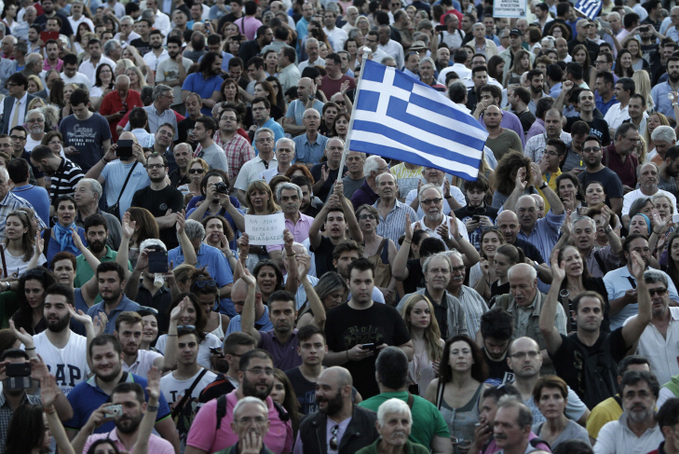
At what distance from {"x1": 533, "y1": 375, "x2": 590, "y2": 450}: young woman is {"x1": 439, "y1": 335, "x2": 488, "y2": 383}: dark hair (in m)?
0.51

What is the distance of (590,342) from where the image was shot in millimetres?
8383

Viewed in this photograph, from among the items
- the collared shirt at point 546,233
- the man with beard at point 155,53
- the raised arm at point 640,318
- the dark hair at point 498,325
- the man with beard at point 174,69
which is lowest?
the dark hair at point 498,325

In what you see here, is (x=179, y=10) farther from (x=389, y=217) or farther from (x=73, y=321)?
(x=73, y=321)

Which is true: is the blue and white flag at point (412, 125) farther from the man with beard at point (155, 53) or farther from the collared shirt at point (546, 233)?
the man with beard at point (155, 53)

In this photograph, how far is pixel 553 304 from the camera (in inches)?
333

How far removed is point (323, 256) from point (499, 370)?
117 inches

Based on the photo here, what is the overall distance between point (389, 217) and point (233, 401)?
4176mm

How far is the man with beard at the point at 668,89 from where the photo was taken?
15.9 metres

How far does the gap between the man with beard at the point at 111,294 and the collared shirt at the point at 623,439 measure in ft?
12.9

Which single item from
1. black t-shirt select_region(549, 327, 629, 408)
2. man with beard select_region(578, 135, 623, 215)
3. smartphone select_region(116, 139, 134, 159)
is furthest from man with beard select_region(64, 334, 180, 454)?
man with beard select_region(578, 135, 623, 215)

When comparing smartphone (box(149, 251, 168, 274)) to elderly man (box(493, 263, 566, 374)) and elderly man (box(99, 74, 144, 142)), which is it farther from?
elderly man (box(99, 74, 144, 142))

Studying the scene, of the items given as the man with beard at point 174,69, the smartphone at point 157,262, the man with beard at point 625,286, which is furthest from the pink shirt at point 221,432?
the man with beard at point 174,69

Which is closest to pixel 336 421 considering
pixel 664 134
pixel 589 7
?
pixel 664 134

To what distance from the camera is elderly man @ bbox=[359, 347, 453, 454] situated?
7406mm
